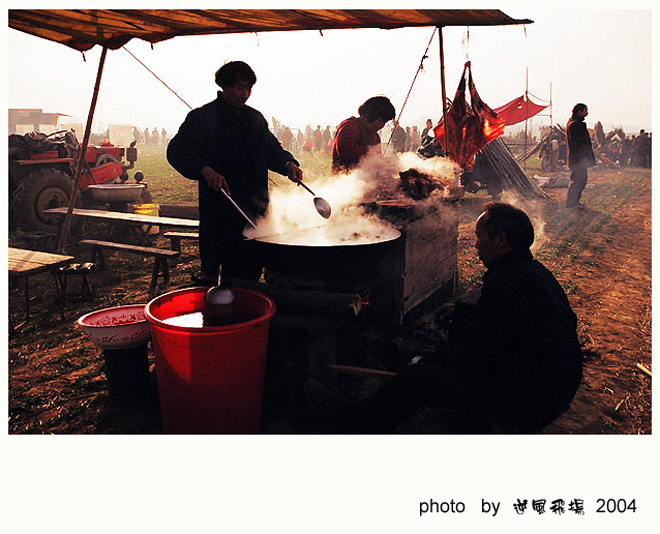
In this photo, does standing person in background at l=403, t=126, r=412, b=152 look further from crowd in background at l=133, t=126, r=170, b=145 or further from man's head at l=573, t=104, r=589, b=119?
crowd in background at l=133, t=126, r=170, b=145

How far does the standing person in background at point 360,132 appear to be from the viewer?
4.92 meters

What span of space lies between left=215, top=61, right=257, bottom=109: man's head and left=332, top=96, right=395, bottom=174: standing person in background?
1402 mm

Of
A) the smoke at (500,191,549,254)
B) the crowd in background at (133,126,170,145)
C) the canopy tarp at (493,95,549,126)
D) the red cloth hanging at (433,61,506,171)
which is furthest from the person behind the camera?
the crowd in background at (133,126,170,145)

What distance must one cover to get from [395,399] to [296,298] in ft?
3.22

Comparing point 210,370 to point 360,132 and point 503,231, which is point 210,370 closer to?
point 503,231

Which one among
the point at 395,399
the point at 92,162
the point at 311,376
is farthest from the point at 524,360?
the point at 92,162

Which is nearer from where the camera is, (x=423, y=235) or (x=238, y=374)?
(x=238, y=374)

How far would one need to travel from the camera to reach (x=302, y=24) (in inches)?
182

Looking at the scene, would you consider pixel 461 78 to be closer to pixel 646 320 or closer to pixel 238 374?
pixel 646 320

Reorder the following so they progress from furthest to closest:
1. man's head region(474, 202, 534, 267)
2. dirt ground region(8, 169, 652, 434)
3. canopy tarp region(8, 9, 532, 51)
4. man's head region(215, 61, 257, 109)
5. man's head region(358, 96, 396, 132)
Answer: man's head region(358, 96, 396, 132) → canopy tarp region(8, 9, 532, 51) → man's head region(215, 61, 257, 109) → dirt ground region(8, 169, 652, 434) → man's head region(474, 202, 534, 267)

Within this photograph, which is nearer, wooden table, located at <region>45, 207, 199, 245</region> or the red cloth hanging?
wooden table, located at <region>45, 207, 199, 245</region>

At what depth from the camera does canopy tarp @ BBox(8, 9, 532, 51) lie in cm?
399

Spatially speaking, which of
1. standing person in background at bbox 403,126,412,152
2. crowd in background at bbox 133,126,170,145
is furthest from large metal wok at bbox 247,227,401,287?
crowd in background at bbox 133,126,170,145

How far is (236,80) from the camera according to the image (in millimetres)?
3711
